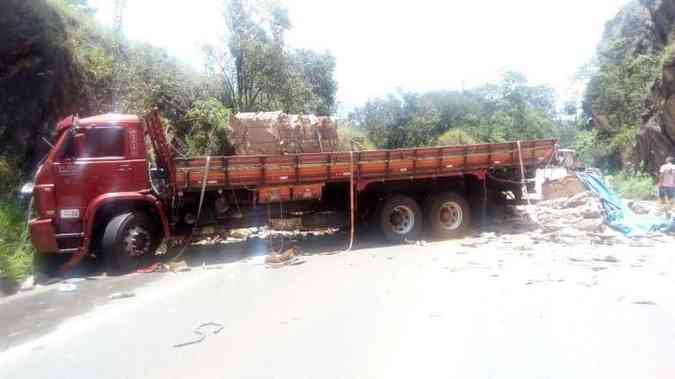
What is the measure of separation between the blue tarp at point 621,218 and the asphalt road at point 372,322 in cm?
178

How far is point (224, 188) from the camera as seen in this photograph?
28.3 ft

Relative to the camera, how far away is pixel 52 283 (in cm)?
750

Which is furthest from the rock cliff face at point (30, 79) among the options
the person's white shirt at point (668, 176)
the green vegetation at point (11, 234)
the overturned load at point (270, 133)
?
the person's white shirt at point (668, 176)

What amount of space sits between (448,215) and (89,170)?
22.0 feet

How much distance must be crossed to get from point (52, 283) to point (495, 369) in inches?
258

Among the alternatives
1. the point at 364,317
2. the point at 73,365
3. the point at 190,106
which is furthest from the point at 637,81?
the point at 73,365

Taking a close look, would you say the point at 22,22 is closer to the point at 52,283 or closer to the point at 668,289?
the point at 52,283

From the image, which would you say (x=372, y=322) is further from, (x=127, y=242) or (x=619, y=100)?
(x=619, y=100)

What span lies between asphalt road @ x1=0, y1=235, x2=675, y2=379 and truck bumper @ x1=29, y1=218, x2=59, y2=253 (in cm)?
80

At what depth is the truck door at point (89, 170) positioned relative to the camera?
7.53 meters

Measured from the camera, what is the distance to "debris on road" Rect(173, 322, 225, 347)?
460 centimetres

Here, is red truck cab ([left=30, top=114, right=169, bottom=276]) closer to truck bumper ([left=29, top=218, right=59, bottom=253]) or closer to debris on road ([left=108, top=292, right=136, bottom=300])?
truck bumper ([left=29, top=218, right=59, bottom=253])

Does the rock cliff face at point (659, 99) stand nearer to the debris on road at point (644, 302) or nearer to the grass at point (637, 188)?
the grass at point (637, 188)

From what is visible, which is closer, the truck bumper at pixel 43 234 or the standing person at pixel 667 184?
the truck bumper at pixel 43 234
